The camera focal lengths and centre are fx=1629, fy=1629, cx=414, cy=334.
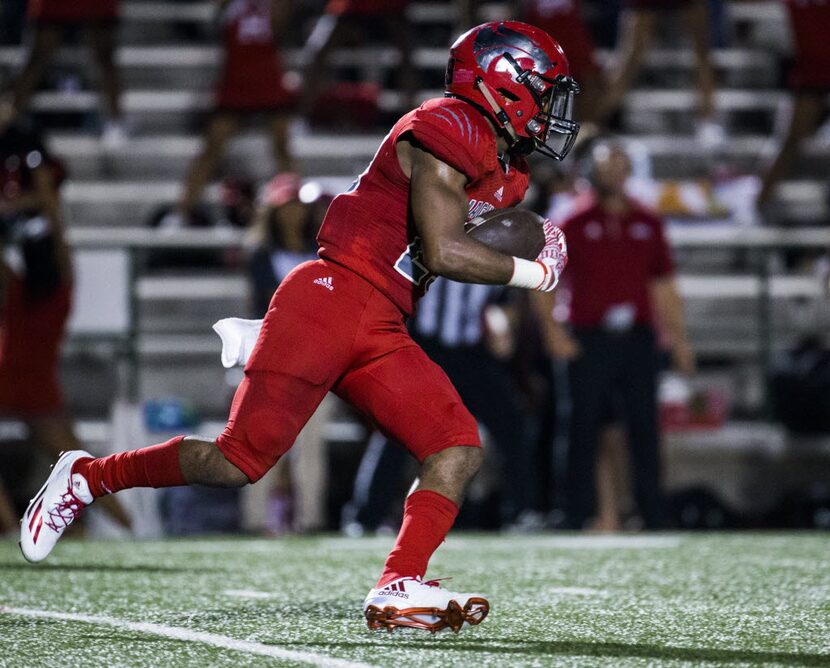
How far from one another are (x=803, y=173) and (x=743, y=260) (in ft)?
6.16

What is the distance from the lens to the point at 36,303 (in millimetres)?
7742

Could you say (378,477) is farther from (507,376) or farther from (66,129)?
(66,129)

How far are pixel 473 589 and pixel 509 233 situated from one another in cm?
144

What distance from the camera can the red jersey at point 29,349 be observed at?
774cm

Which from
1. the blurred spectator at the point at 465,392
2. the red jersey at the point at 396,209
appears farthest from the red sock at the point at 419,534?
the blurred spectator at the point at 465,392

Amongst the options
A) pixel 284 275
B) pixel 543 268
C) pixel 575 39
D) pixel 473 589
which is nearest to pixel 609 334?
pixel 284 275

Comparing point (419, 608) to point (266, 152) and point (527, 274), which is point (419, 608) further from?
point (266, 152)

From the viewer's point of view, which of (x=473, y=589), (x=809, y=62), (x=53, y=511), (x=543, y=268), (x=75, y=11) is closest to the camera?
(x=543, y=268)

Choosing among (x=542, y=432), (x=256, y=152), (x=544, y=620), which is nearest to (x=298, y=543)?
(x=542, y=432)

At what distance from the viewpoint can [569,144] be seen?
14.2 ft

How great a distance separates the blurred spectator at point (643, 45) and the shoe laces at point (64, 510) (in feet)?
22.2

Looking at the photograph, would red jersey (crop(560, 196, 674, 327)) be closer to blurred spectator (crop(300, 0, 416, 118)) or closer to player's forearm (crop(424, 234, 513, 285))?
blurred spectator (crop(300, 0, 416, 118))

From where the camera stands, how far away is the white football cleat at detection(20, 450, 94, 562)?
172 inches

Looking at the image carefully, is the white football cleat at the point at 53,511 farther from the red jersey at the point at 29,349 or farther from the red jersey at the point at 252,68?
the red jersey at the point at 252,68
